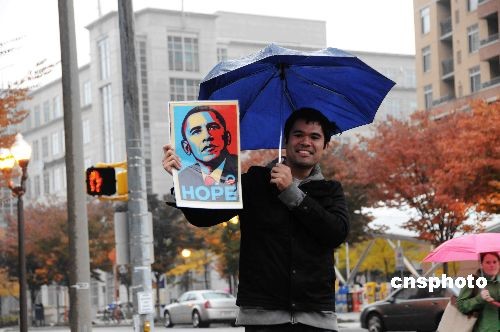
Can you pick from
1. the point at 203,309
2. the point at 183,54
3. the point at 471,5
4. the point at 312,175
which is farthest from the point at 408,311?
the point at 183,54

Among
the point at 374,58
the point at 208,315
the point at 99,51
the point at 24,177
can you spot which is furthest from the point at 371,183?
the point at 374,58

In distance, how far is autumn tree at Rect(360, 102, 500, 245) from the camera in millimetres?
35344

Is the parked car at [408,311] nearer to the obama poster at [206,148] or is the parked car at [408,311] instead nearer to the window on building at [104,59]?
the obama poster at [206,148]

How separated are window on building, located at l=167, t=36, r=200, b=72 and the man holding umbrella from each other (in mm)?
91527

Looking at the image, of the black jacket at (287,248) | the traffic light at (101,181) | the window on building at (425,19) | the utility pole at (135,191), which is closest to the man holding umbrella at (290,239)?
the black jacket at (287,248)

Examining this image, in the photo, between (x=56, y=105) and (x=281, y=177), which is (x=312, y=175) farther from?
(x=56, y=105)

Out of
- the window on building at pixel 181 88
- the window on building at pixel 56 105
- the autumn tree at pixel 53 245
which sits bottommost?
the autumn tree at pixel 53 245

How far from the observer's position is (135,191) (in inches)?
603

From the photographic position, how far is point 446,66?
73.5 meters

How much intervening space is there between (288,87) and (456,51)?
6792 cm

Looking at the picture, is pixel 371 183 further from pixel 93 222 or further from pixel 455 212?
pixel 93 222

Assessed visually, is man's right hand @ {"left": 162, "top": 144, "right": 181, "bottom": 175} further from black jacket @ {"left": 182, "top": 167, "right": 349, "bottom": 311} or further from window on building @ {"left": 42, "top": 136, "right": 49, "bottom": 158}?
window on building @ {"left": 42, "top": 136, "right": 49, "bottom": 158}

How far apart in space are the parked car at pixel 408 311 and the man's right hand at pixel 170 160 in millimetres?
22575

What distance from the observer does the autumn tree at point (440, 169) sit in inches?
1391
